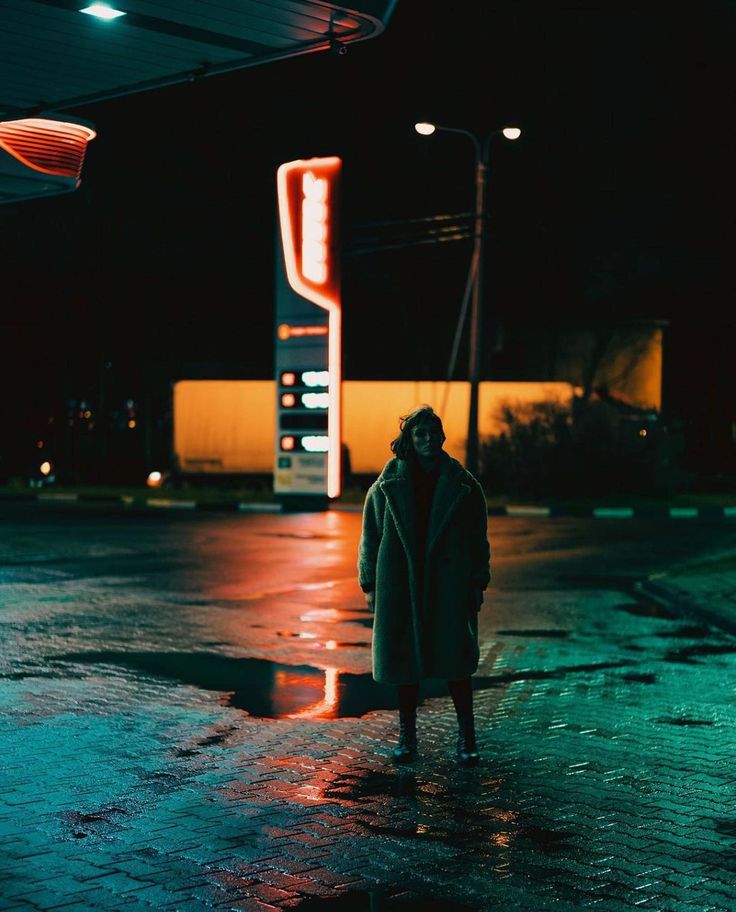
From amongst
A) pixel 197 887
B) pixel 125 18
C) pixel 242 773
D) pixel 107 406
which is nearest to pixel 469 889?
pixel 197 887

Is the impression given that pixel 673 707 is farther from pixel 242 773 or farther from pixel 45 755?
pixel 45 755

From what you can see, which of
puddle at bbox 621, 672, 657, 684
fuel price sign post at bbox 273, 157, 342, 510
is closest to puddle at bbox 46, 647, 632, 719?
puddle at bbox 621, 672, 657, 684

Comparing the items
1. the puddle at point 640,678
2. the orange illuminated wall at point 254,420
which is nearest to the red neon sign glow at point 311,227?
the orange illuminated wall at point 254,420

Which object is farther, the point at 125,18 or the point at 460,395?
the point at 460,395

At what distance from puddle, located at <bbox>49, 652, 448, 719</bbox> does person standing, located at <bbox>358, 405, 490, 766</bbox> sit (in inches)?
57.8

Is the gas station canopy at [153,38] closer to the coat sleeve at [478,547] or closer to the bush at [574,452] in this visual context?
the coat sleeve at [478,547]

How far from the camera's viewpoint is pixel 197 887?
16.6 ft

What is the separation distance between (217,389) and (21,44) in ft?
105

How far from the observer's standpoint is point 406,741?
7211 millimetres

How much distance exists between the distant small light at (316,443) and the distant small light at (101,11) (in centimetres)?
2360

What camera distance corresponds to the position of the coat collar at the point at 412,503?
7.05 meters

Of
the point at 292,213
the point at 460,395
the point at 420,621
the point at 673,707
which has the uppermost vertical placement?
the point at 292,213

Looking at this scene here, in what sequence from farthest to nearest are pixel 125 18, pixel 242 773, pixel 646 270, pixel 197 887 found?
pixel 646 270 → pixel 125 18 → pixel 242 773 → pixel 197 887

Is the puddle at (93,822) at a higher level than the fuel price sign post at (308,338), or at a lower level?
lower
